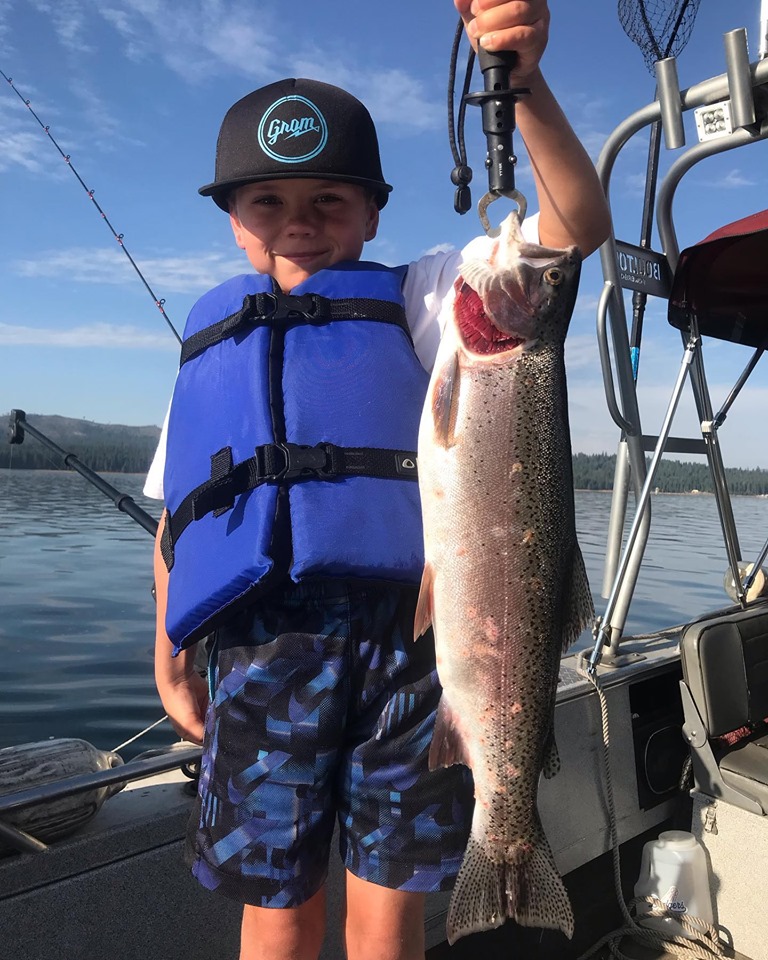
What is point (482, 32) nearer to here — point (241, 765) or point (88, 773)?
point (241, 765)

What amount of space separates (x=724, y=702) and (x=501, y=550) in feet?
7.81

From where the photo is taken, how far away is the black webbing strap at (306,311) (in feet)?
6.75

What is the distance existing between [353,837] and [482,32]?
6.14 feet

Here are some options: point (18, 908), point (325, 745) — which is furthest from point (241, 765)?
point (18, 908)

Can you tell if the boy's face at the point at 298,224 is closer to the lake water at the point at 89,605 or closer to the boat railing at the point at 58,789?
the boat railing at the point at 58,789

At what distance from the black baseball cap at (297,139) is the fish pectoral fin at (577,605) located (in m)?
1.19

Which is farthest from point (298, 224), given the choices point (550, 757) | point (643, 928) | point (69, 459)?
point (643, 928)

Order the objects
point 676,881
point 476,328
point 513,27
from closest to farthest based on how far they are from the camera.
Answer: point 513,27 < point 476,328 < point 676,881

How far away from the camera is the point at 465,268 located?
1.83m

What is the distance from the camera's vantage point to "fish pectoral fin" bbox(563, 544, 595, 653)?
1.93m

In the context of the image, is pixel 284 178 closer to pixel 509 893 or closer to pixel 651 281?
pixel 509 893

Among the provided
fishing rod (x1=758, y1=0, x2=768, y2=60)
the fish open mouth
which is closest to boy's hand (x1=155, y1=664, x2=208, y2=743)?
the fish open mouth

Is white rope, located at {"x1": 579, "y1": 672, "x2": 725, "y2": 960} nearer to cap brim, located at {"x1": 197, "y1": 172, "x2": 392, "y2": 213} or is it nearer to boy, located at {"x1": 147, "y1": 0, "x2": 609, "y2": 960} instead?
boy, located at {"x1": 147, "y1": 0, "x2": 609, "y2": 960}

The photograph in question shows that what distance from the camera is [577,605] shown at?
1948mm
